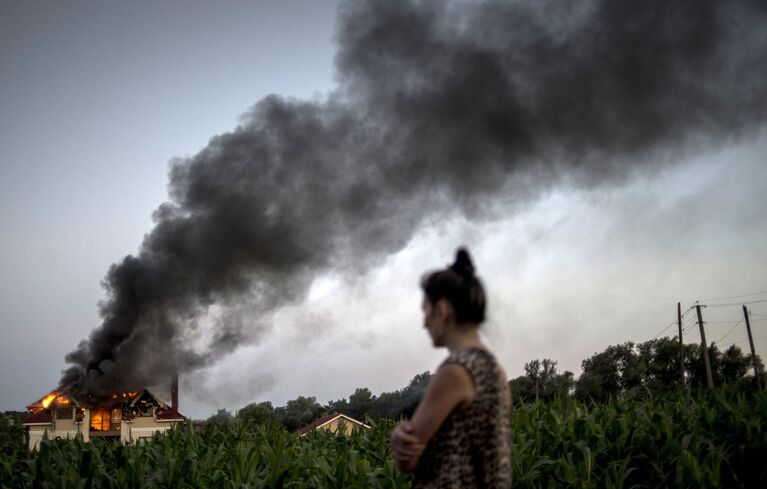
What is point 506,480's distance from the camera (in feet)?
8.38

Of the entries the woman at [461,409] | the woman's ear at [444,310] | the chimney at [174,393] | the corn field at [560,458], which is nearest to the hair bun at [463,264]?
the woman at [461,409]

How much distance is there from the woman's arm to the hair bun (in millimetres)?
359

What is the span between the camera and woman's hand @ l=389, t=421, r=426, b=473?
2.40 metres

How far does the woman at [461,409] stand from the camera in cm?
239

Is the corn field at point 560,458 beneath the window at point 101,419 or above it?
beneath

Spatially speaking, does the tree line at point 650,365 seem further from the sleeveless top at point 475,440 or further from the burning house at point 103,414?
the sleeveless top at point 475,440

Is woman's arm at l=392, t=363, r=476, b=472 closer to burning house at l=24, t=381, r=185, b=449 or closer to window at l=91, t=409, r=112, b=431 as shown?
burning house at l=24, t=381, r=185, b=449

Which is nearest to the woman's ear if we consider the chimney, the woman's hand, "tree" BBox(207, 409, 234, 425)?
the woman's hand

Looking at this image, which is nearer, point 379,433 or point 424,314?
point 424,314

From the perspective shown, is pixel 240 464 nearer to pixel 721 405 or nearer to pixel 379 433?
pixel 379 433

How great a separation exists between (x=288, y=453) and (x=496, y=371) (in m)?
5.60

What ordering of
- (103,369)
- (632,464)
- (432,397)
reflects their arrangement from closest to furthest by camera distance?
(432,397), (632,464), (103,369)

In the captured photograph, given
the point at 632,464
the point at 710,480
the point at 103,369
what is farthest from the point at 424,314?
the point at 103,369

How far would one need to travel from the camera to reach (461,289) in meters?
2.47
